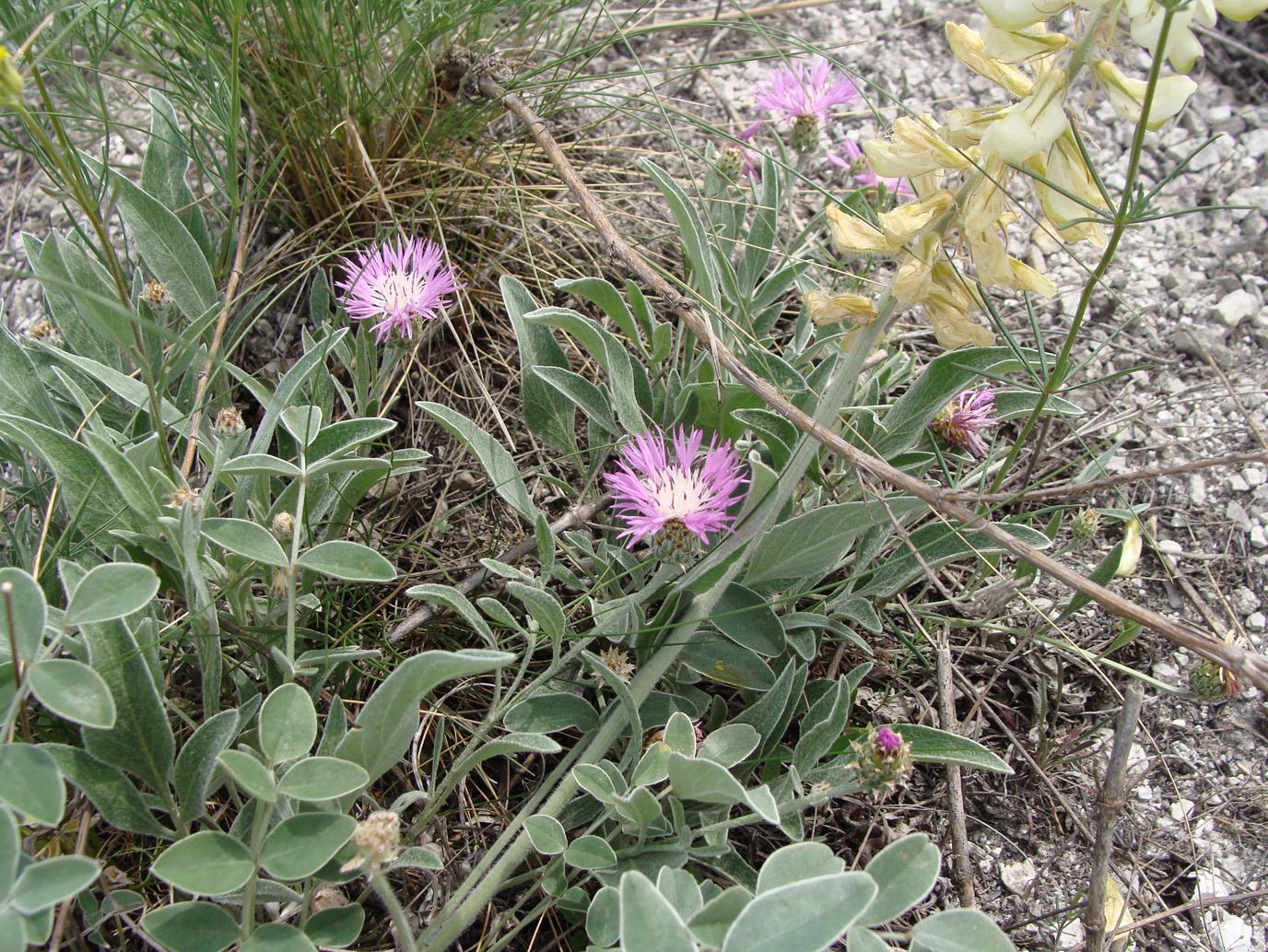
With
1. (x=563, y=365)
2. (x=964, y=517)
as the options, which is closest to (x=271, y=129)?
(x=563, y=365)

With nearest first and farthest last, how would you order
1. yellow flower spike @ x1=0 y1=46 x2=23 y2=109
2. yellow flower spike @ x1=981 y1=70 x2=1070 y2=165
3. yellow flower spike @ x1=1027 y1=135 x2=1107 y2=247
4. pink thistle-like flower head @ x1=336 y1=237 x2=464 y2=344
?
1. yellow flower spike @ x1=0 y1=46 x2=23 y2=109
2. yellow flower spike @ x1=981 y1=70 x2=1070 y2=165
3. yellow flower spike @ x1=1027 y1=135 x2=1107 y2=247
4. pink thistle-like flower head @ x1=336 y1=237 x2=464 y2=344

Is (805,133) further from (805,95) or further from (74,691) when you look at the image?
(74,691)

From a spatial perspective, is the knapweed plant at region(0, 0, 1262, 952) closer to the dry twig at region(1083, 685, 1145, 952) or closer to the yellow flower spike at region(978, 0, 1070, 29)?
the yellow flower spike at region(978, 0, 1070, 29)

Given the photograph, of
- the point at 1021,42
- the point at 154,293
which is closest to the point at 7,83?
the point at 154,293

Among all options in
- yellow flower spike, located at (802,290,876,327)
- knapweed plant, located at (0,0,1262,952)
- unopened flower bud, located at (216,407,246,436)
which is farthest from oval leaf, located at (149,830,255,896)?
yellow flower spike, located at (802,290,876,327)

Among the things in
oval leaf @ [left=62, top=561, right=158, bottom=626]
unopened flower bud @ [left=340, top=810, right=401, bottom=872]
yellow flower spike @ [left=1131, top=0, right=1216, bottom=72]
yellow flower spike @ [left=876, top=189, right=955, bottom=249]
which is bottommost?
unopened flower bud @ [left=340, top=810, right=401, bottom=872]

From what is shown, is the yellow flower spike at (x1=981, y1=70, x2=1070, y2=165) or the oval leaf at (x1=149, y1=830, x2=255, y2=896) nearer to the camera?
the oval leaf at (x1=149, y1=830, x2=255, y2=896)
